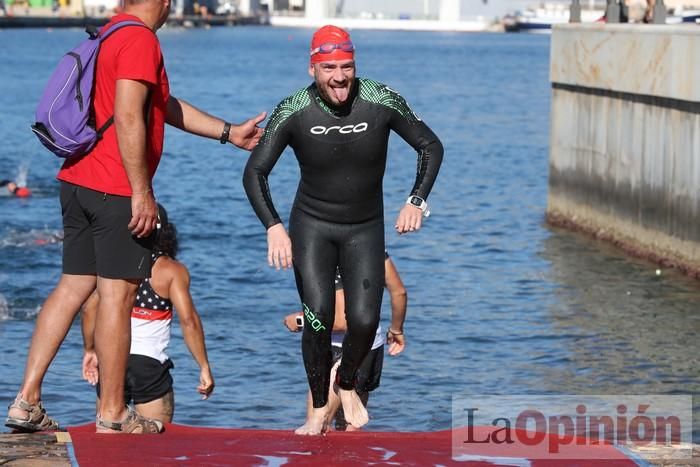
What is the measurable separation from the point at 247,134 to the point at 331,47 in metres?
0.85

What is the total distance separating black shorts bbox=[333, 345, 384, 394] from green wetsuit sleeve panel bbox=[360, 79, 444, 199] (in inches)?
44.5

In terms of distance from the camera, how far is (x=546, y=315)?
17.4 meters

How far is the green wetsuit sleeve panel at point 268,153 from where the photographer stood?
25.5ft

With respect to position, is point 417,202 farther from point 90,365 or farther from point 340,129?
point 90,365

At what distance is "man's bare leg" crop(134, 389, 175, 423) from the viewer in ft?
28.3

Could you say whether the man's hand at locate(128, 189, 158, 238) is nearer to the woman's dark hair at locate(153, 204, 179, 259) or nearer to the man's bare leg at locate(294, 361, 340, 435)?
the woman's dark hair at locate(153, 204, 179, 259)

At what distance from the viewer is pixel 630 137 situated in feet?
67.3

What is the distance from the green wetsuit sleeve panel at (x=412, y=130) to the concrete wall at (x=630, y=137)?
10.1 m

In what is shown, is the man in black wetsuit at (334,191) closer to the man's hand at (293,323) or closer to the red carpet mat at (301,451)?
the red carpet mat at (301,451)

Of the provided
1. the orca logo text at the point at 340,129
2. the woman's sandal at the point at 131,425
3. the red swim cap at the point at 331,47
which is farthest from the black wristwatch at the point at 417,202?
the woman's sandal at the point at 131,425

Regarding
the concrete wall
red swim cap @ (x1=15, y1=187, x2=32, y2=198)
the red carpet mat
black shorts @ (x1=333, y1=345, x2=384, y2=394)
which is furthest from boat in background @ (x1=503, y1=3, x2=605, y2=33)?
the red carpet mat

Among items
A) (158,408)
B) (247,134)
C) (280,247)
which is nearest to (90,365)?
(158,408)

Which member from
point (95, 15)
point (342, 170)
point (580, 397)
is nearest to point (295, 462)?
point (342, 170)

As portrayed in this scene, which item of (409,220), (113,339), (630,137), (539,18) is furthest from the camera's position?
(539,18)
